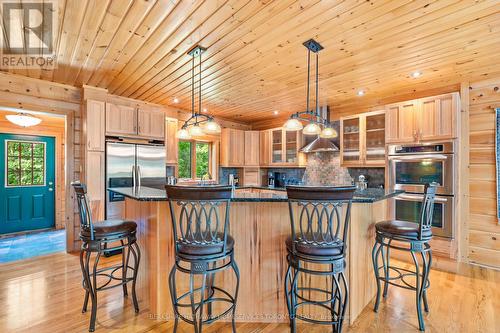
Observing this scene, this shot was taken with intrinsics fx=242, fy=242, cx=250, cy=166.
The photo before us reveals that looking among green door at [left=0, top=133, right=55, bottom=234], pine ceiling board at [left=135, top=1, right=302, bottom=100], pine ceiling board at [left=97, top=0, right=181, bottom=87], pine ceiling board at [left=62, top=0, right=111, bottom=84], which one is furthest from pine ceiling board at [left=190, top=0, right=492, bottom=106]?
green door at [left=0, top=133, right=55, bottom=234]

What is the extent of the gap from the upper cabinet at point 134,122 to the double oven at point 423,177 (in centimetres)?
396

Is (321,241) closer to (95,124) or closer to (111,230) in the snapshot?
(111,230)

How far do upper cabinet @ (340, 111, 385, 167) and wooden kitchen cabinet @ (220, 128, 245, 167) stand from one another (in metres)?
2.36

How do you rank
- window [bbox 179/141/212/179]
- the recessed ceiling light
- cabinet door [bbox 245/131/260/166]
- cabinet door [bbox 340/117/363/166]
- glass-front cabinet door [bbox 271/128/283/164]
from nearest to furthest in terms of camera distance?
the recessed ceiling light, cabinet door [bbox 340/117/363/166], window [bbox 179/141/212/179], glass-front cabinet door [bbox 271/128/283/164], cabinet door [bbox 245/131/260/166]

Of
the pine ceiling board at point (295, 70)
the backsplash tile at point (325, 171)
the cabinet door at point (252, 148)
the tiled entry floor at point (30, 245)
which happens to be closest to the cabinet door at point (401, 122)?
the backsplash tile at point (325, 171)

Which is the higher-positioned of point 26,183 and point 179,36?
point 179,36

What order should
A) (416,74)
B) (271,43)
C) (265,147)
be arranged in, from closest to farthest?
(271,43) → (416,74) → (265,147)

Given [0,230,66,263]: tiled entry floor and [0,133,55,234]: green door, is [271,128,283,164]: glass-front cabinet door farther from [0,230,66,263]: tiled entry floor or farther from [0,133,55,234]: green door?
[0,133,55,234]: green door

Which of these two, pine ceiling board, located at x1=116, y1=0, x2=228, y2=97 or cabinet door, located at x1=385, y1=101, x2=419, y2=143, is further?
cabinet door, located at x1=385, y1=101, x2=419, y2=143

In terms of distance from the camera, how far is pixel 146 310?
7.39 feet

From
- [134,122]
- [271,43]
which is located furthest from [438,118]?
[134,122]

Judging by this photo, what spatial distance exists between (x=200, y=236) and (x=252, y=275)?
0.71m

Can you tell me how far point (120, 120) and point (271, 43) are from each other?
9.07 ft

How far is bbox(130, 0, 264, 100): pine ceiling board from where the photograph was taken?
197cm
